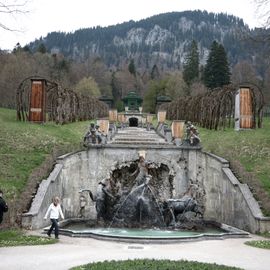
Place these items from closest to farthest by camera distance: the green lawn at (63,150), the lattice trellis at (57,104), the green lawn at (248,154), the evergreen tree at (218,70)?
the green lawn at (248,154) → the green lawn at (63,150) → the lattice trellis at (57,104) → the evergreen tree at (218,70)

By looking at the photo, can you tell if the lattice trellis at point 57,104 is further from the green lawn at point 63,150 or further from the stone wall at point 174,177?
the stone wall at point 174,177

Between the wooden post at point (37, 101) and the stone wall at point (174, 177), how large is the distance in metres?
9.85

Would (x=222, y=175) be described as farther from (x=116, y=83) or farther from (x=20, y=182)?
(x=116, y=83)

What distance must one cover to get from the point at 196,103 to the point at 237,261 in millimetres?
30391

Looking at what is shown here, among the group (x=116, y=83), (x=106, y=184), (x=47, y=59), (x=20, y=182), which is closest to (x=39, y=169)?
(x=20, y=182)

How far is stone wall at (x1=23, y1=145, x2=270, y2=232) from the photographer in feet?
65.8

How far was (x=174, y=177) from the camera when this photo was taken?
82.9 feet

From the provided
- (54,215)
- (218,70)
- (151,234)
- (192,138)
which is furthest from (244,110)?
(218,70)

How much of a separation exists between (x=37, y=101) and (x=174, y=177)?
43.0ft

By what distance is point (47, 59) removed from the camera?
100062 mm

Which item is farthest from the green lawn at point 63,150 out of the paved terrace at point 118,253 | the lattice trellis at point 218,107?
the paved terrace at point 118,253

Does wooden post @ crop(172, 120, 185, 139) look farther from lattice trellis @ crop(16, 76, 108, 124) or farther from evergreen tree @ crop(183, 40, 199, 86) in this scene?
evergreen tree @ crop(183, 40, 199, 86)

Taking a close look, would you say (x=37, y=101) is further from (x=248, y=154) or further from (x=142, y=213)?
(x=248, y=154)

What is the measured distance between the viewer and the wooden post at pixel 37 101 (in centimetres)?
3344
